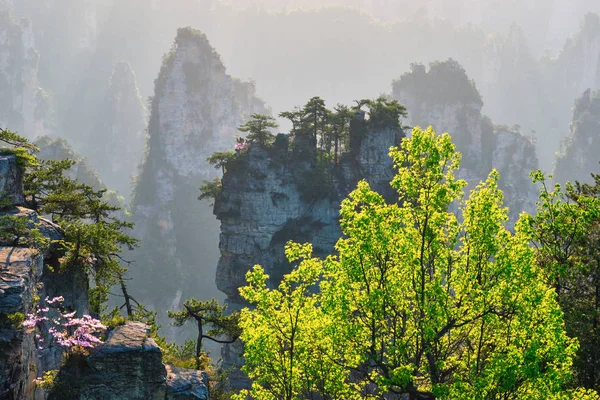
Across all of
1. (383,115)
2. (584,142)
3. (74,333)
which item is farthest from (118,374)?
(584,142)

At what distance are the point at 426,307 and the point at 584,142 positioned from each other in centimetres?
9685

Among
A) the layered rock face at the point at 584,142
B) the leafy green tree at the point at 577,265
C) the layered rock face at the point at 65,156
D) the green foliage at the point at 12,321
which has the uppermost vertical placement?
the layered rock face at the point at 584,142

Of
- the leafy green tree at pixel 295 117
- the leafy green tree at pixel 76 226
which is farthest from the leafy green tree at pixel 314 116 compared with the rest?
the leafy green tree at pixel 76 226

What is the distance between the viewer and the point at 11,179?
17.1 m

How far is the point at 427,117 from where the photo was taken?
84812 millimetres

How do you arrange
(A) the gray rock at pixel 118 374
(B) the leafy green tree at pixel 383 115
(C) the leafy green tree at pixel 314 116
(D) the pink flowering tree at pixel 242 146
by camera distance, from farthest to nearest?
(D) the pink flowering tree at pixel 242 146 → (B) the leafy green tree at pixel 383 115 → (C) the leafy green tree at pixel 314 116 → (A) the gray rock at pixel 118 374

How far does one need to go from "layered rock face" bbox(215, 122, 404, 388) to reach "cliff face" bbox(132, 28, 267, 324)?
35.8 m

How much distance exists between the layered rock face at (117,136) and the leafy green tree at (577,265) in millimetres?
114683

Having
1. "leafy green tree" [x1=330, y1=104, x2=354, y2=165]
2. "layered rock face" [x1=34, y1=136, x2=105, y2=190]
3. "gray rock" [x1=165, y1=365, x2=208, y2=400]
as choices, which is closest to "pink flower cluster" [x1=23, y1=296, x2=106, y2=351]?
"gray rock" [x1=165, y1=365, x2=208, y2=400]

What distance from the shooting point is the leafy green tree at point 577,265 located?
14.4 meters

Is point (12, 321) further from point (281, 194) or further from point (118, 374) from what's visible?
point (281, 194)

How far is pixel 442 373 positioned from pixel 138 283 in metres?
65.6

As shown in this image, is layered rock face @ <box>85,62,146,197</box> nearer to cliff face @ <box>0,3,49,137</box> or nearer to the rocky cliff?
cliff face @ <box>0,3,49,137</box>

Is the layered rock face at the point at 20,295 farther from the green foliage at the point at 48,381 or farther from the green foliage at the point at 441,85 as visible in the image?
the green foliage at the point at 441,85
